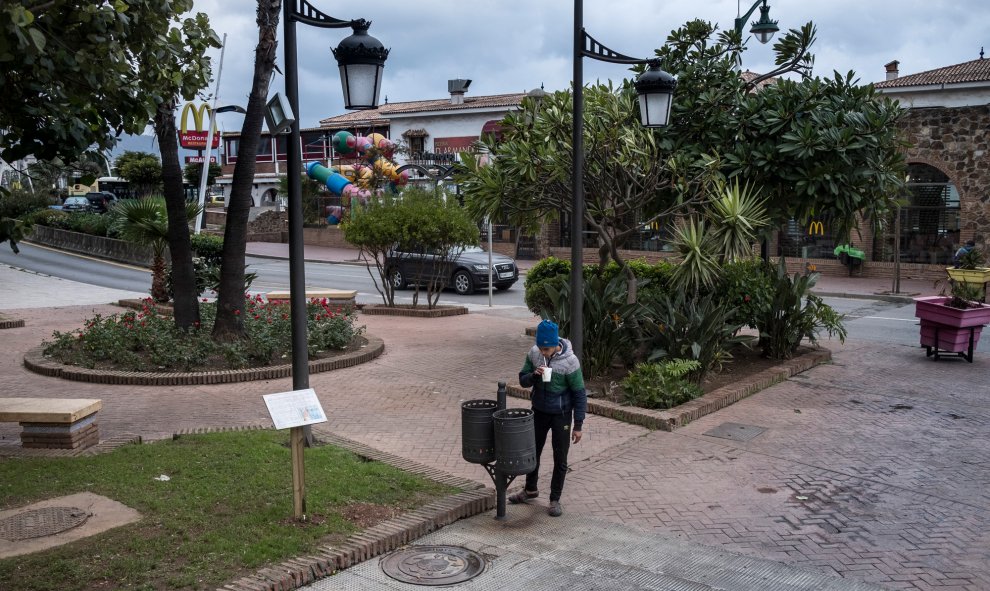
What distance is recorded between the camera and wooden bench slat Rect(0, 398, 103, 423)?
25.8ft

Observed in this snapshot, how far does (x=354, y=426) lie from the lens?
9438 mm

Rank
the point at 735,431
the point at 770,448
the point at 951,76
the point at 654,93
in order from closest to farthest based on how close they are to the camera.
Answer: the point at 770,448
the point at 735,431
the point at 654,93
the point at 951,76

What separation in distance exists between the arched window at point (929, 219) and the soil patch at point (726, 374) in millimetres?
17050

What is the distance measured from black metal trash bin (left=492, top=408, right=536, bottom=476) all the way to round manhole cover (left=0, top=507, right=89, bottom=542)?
9.99 feet

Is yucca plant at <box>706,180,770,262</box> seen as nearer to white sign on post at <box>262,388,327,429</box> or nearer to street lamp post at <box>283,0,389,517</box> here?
street lamp post at <box>283,0,389,517</box>

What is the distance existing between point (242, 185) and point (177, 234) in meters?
2.05

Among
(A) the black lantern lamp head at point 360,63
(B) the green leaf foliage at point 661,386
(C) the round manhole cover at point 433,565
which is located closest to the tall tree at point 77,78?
(A) the black lantern lamp head at point 360,63

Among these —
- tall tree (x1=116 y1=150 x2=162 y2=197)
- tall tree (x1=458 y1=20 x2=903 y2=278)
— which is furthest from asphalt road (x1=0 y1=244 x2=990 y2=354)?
tall tree (x1=116 y1=150 x2=162 y2=197)

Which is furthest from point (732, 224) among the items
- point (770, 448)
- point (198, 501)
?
point (198, 501)

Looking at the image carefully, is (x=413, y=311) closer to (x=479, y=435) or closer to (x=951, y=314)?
(x=951, y=314)

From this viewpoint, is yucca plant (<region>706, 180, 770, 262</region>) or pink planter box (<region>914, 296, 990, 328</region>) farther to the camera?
pink planter box (<region>914, 296, 990, 328</region>)

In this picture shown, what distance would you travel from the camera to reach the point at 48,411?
7910mm

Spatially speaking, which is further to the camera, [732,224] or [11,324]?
[11,324]

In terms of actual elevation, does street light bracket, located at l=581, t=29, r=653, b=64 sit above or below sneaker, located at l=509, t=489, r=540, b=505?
above
